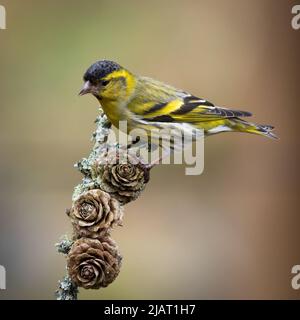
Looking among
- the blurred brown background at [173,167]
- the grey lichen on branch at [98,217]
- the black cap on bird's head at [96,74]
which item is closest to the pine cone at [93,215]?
the grey lichen on branch at [98,217]

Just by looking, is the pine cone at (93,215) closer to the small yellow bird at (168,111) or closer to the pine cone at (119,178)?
the pine cone at (119,178)

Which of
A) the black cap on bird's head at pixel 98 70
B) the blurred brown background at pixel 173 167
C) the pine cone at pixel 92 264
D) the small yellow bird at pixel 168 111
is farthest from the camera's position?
the blurred brown background at pixel 173 167

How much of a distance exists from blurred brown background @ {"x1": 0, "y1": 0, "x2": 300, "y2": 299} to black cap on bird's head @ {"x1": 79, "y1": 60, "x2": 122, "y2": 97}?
118 centimetres

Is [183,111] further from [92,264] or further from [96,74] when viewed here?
[92,264]

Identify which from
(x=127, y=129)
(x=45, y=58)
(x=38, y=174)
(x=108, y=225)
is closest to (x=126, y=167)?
(x=108, y=225)

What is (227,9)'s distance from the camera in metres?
3.18

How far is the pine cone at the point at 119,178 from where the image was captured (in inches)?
53.0

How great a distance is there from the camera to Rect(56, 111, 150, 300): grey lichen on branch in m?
1.27

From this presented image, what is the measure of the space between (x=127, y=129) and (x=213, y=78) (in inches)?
50.3

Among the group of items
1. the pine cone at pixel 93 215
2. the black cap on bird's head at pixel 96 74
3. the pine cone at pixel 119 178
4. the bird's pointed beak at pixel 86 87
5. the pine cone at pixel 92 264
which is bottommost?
the pine cone at pixel 92 264

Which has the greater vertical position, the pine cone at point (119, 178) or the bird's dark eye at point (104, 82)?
the bird's dark eye at point (104, 82)

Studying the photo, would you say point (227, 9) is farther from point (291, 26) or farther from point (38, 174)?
point (38, 174)

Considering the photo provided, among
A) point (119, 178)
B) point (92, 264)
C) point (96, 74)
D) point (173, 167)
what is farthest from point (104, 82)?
point (173, 167)

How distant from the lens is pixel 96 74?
1.68 m
